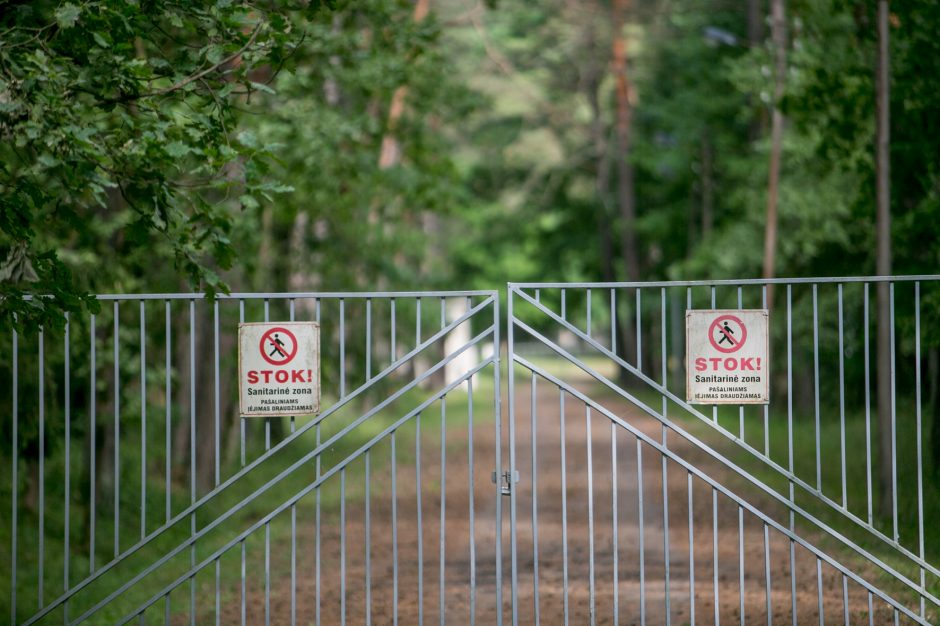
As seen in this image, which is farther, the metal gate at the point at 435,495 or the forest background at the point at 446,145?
the metal gate at the point at 435,495

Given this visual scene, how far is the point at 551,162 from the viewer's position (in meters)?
48.5

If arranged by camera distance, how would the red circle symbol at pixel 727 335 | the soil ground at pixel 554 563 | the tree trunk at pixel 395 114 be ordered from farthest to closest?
the tree trunk at pixel 395 114 < the soil ground at pixel 554 563 < the red circle symbol at pixel 727 335

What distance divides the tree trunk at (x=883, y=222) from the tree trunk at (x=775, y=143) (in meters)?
10.2

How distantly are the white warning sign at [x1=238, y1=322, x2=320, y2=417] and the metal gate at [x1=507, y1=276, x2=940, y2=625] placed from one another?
50.2 inches

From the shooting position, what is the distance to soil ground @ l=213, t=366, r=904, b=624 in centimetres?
1084

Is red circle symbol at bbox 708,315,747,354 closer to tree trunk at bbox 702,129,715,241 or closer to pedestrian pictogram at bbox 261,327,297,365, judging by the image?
pedestrian pictogram at bbox 261,327,297,365

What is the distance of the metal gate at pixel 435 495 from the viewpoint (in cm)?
866

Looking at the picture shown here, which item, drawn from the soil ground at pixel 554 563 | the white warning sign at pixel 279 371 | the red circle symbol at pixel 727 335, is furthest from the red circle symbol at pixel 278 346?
the red circle symbol at pixel 727 335

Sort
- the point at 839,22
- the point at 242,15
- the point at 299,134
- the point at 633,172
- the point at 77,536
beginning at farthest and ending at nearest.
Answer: the point at 633,172, the point at 839,22, the point at 299,134, the point at 77,536, the point at 242,15

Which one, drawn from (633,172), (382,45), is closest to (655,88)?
(633,172)

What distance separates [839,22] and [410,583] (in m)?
13.2

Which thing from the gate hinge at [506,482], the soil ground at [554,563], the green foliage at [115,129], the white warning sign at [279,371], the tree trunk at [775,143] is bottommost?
the soil ground at [554,563]

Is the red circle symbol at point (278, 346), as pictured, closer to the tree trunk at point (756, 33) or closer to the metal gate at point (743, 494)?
the metal gate at point (743, 494)

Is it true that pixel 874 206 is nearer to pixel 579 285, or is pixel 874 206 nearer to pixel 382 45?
pixel 382 45
